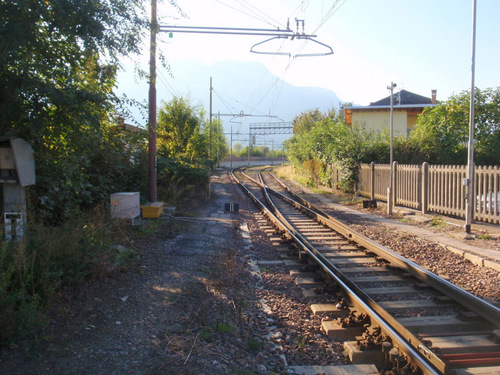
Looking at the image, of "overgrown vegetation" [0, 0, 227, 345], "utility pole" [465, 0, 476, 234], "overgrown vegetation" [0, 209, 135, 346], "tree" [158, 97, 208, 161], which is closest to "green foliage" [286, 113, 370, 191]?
"tree" [158, 97, 208, 161]

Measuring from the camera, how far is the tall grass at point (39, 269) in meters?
4.07

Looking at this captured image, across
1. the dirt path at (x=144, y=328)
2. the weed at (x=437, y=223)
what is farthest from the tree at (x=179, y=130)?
the dirt path at (x=144, y=328)

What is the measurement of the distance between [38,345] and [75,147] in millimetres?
4961

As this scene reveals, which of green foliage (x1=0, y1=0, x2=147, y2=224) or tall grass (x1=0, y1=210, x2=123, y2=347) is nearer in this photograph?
tall grass (x1=0, y1=210, x2=123, y2=347)

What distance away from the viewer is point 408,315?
5434 millimetres

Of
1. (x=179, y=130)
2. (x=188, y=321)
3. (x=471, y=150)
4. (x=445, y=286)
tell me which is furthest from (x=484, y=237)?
(x=179, y=130)

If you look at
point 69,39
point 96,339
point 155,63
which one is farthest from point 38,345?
point 155,63

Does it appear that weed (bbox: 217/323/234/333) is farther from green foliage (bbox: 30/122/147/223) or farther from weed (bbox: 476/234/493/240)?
weed (bbox: 476/234/493/240)

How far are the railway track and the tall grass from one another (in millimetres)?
3301

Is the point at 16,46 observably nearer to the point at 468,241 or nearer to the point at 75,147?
the point at 75,147

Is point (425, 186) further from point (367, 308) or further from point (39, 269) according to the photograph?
point (39, 269)

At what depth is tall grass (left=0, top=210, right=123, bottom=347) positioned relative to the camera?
4.07 m

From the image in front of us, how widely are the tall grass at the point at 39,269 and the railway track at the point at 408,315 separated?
3.30m

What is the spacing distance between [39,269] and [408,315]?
4.84 meters
